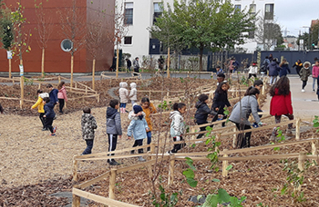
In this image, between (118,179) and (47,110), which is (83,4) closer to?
(47,110)

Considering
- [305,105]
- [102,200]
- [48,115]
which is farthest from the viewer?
[305,105]

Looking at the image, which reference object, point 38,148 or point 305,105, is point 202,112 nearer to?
point 38,148

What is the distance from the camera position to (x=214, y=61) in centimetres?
3941

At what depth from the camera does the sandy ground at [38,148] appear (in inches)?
287

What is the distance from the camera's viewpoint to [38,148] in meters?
9.15

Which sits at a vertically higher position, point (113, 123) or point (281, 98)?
point (281, 98)

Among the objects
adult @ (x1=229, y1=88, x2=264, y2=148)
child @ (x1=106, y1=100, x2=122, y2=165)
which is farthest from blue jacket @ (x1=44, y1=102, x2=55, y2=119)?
adult @ (x1=229, y1=88, x2=264, y2=148)

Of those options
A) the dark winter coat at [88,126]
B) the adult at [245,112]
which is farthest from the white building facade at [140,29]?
the adult at [245,112]

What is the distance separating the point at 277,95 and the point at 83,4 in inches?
979

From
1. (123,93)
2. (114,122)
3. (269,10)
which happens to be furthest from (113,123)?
(269,10)

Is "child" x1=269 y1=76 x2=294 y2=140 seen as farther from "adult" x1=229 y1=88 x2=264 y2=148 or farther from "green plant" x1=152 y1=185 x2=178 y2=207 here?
"green plant" x1=152 y1=185 x2=178 y2=207

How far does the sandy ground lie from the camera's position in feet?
23.9

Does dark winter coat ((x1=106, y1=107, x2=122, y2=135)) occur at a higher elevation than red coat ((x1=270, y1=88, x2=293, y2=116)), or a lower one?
lower

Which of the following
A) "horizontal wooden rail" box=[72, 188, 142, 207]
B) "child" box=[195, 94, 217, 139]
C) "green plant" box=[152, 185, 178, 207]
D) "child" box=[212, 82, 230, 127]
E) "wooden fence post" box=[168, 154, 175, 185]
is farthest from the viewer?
"child" box=[212, 82, 230, 127]
